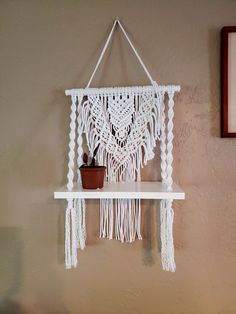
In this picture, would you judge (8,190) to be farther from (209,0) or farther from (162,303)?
(209,0)

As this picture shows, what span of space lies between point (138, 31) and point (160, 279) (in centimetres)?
100

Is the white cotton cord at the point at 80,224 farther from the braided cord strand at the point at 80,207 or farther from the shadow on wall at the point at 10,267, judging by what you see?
the shadow on wall at the point at 10,267

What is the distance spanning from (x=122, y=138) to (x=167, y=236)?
0.40 meters

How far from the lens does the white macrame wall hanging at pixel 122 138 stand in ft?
3.08

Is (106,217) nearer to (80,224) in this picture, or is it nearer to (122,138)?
(80,224)

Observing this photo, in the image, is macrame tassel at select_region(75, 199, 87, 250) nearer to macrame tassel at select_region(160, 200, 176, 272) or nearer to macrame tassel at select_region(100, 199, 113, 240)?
macrame tassel at select_region(100, 199, 113, 240)

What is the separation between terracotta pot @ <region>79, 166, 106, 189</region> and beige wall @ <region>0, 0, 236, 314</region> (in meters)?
0.17

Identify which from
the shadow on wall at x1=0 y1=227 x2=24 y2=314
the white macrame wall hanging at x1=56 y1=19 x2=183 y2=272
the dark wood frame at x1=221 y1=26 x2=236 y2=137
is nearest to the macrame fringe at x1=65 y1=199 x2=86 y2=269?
the white macrame wall hanging at x1=56 y1=19 x2=183 y2=272

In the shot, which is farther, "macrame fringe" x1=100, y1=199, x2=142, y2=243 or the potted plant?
"macrame fringe" x1=100, y1=199, x2=142, y2=243

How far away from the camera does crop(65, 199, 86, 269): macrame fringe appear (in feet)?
3.07

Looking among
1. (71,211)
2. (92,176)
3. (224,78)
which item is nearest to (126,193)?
(92,176)

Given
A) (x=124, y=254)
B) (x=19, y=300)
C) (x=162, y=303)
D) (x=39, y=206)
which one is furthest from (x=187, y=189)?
(x=19, y=300)

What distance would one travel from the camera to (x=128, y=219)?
101 centimetres

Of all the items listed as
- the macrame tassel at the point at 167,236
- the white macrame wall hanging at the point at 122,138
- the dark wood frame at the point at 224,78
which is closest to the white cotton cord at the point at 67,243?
the white macrame wall hanging at the point at 122,138
